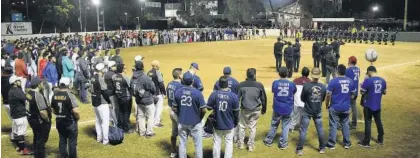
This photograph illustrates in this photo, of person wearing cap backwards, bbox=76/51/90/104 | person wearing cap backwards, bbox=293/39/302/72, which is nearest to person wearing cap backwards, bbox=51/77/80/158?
person wearing cap backwards, bbox=76/51/90/104

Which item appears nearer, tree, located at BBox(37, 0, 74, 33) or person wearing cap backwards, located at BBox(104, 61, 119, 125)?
person wearing cap backwards, located at BBox(104, 61, 119, 125)

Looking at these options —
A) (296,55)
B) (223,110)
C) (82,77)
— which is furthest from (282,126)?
(296,55)

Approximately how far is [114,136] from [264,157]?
3.94 m

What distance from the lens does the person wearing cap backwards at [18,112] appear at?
933 centimetres

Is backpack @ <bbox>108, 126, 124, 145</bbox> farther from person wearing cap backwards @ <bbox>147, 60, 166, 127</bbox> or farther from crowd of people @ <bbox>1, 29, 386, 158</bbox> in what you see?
person wearing cap backwards @ <bbox>147, 60, 166, 127</bbox>

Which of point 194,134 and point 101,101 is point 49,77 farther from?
point 194,134

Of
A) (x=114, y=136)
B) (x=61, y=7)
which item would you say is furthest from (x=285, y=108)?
(x=61, y=7)

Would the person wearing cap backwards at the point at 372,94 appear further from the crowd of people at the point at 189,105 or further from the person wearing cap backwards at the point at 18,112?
the person wearing cap backwards at the point at 18,112

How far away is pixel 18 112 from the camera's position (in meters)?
9.52

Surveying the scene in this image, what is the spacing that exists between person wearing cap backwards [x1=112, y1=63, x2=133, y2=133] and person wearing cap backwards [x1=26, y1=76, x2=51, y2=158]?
2025mm

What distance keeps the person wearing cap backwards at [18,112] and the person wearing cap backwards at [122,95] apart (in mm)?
2266

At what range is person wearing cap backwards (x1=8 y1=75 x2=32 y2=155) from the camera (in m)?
9.33

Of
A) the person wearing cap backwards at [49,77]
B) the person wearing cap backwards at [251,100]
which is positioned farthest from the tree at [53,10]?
the person wearing cap backwards at [251,100]

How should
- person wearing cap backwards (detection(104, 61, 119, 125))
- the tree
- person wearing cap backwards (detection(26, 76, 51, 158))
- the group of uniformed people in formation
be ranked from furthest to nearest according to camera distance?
the tree < the group of uniformed people in formation < person wearing cap backwards (detection(104, 61, 119, 125)) < person wearing cap backwards (detection(26, 76, 51, 158))
